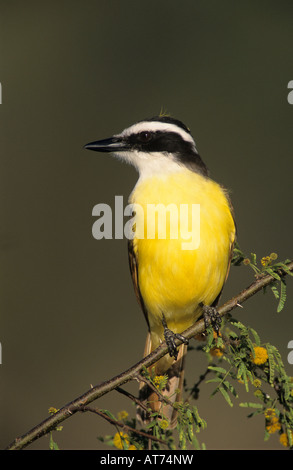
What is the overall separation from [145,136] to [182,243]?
731mm

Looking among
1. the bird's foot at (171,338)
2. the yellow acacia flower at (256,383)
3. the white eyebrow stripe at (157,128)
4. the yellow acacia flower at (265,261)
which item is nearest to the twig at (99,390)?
the yellow acacia flower at (265,261)

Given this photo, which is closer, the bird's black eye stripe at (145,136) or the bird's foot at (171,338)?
the bird's foot at (171,338)

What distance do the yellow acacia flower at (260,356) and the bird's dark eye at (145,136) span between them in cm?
144

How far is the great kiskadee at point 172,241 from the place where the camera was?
2848mm

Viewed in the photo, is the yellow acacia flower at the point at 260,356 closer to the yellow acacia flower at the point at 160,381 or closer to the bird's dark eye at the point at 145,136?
the yellow acacia flower at the point at 160,381

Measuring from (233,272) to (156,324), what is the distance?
1.93 m

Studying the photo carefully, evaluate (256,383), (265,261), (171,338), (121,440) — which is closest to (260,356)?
(256,383)

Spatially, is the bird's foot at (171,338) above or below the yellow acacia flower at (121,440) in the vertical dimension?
above

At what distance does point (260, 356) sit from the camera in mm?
2182

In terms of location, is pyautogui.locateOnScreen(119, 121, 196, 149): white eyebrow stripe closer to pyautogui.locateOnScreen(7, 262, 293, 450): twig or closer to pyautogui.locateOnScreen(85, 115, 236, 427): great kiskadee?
A: pyautogui.locateOnScreen(85, 115, 236, 427): great kiskadee

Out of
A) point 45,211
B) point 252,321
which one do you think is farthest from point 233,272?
point 45,211

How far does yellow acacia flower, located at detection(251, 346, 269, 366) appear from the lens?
7.15 ft

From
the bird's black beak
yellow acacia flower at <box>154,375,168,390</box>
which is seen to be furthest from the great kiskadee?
yellow acacia flower at <box>154,375,168,390</box>

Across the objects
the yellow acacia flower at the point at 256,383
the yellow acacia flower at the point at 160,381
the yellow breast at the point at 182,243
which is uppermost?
the yellow breast at the point at 182,243
